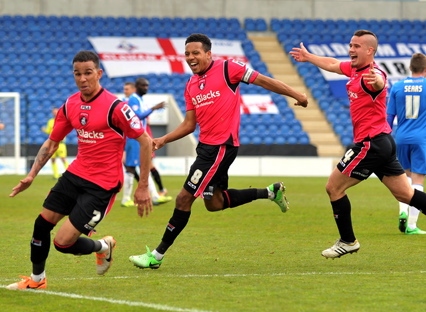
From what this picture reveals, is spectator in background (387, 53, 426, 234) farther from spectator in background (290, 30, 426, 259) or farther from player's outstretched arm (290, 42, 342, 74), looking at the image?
spectator in background (290, 30, 426, 259)

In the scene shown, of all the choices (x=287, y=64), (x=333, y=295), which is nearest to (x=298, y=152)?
(x=287, y=64)

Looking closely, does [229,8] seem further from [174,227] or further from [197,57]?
[174,227]

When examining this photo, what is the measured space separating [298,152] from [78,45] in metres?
10.5

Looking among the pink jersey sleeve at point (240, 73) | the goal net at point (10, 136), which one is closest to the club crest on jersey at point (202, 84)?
the pink jersey sleeve at point (240, 73)

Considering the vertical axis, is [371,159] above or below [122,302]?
above

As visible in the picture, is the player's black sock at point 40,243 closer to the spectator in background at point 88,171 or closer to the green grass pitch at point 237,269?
the spectator in background at point 88,171

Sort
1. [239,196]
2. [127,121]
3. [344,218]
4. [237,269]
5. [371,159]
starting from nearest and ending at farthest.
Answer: [127,121] < [237,269] < [371,159] < [344,218] < [239,196]

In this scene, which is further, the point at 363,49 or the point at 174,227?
the point at 363,49

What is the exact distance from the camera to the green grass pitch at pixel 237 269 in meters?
7.34

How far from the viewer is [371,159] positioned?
973 cm

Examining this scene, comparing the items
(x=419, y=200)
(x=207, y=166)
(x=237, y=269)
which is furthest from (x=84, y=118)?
(x=419, y=200)

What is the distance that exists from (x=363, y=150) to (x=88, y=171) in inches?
122

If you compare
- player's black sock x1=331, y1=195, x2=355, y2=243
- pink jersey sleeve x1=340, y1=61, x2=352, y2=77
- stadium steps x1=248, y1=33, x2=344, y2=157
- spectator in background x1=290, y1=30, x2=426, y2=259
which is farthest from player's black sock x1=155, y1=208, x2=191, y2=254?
stadium steps x1=248, y1=33, x2=344, y2=157

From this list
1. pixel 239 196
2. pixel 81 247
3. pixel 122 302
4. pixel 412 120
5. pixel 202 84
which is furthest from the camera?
pixel 412 120
